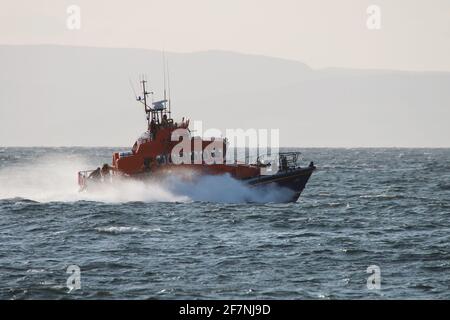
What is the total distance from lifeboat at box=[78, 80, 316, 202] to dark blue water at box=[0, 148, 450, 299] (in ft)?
4.16

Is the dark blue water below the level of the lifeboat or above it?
below

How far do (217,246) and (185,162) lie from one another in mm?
12242

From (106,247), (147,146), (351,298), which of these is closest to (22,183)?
(147,146)

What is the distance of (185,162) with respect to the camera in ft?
140

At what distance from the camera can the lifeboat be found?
42719 mm

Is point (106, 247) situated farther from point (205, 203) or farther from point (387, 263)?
point (205, 203)

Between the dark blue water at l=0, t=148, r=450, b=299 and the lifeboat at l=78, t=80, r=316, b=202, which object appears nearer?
the dark blue water at l=0, t=148, r=450, b=299

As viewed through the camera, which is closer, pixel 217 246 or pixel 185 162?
pixel 217 246

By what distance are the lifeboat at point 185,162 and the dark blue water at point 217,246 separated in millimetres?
1269

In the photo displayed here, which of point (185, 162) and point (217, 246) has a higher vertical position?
point (185, 162)

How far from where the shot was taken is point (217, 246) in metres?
31.1
